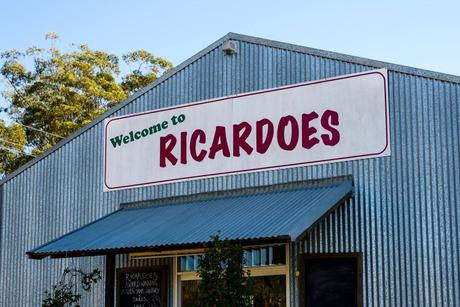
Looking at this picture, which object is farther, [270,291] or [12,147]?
[12,147]

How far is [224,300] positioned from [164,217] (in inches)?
184

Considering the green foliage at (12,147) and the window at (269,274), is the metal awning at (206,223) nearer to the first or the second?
the window at (269,274)

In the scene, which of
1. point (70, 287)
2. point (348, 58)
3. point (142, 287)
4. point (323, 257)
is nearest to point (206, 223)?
point (323, 257)

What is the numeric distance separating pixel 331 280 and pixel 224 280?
3014 mm

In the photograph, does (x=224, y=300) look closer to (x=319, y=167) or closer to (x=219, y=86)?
(x=319, y=167)

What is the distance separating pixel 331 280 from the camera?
1653cm

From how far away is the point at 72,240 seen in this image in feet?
61.5

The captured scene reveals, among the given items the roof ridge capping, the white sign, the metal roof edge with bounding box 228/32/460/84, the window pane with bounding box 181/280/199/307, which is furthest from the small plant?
the metal roof edge with bounding box 228/32/460/84

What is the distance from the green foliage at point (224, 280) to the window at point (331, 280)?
2.55m

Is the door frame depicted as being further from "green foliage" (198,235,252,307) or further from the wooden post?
the wooden post

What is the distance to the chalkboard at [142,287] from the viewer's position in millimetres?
18906

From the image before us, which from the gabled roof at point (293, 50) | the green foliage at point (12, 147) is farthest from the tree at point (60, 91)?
the gabled roof at point (293, 50)

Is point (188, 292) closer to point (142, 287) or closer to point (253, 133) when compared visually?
point (142, 287)

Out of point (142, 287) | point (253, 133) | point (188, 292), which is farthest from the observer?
point (142, 287)
